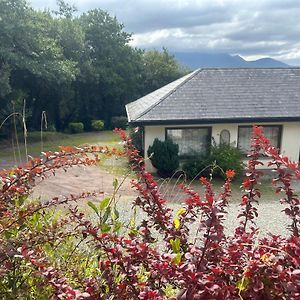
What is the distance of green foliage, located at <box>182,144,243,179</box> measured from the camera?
1274cm

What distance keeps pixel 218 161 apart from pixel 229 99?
3286mm

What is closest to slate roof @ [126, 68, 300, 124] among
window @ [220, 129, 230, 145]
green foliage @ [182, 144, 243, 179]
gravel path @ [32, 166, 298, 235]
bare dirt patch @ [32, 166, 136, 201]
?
window @ [220, 129, 230, 145]

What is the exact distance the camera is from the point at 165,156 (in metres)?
12.8

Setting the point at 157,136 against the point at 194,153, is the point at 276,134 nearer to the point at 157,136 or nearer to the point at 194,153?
the point at 194,153

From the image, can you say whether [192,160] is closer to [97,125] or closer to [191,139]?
[191,139]

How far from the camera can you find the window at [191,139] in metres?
13.7

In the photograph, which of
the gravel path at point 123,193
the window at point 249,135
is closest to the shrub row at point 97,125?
the gravel path at point 123,193

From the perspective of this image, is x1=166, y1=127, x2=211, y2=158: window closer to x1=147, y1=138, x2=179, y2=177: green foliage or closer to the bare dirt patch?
x1=147, y1=138, x2=179, y2=177: green foliage

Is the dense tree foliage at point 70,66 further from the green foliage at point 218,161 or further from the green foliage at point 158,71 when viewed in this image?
the green foliage at point 218,161

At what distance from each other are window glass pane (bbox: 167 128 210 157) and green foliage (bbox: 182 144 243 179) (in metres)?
0.52

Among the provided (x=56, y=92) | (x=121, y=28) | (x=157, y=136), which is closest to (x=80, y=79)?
(x=56, y=92)

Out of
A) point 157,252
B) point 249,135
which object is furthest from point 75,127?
point 157,252

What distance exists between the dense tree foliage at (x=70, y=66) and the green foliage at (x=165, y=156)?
8.72 metres

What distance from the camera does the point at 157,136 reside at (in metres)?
13.5
